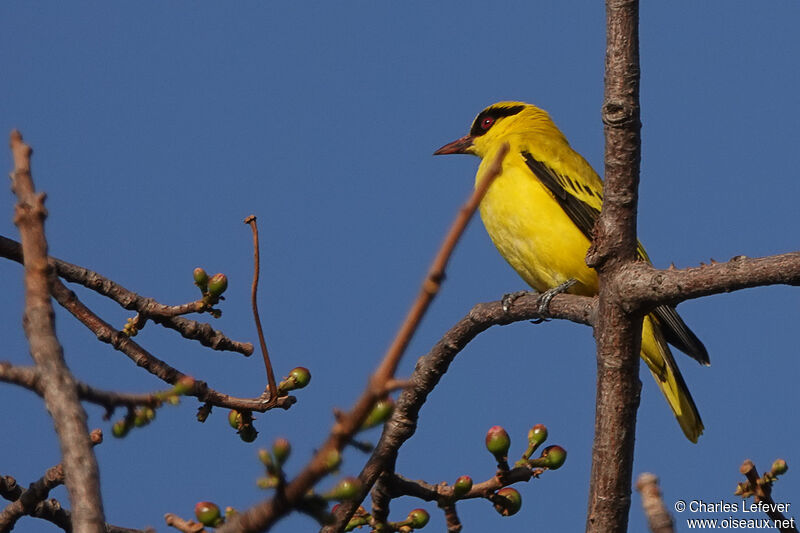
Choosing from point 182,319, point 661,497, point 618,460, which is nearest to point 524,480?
point 618,460

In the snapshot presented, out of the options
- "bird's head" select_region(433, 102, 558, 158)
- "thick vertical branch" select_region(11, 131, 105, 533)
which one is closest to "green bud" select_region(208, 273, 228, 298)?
"thick vertical branch" select_region(11, 131, 105, 533)

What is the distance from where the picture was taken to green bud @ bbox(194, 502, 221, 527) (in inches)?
60.7

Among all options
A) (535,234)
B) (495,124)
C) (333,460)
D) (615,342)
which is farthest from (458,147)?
(333,460)

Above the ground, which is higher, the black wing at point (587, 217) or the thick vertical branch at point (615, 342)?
the black wing at point (587, 217)

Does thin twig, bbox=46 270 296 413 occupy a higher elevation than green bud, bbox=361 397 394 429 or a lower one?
higher

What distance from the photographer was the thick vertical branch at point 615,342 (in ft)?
9.63

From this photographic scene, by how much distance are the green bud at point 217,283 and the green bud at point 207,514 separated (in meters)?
1.98

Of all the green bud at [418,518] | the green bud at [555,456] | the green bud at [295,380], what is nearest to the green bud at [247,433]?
the green bud at [295,380]

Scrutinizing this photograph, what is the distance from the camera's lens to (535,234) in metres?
5.76

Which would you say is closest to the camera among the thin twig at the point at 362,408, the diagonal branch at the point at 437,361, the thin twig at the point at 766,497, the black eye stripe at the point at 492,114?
the thin twig at the point at 362,408

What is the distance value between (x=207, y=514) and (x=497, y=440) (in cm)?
182

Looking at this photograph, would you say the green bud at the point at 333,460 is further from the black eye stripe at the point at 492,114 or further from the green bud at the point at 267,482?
the black eye stripe at the point at 492,114

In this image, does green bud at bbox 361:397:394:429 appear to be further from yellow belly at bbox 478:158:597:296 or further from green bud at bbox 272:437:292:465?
→ yellow belly at bbox 478:158:597:296

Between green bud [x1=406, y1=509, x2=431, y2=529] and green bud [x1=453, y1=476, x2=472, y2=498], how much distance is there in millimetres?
142
